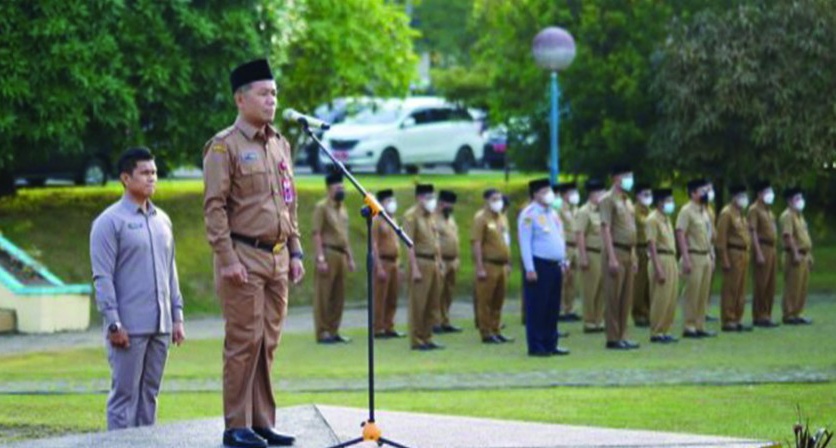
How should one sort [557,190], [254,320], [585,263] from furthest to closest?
[557,190] < [585,263] < [254,320]

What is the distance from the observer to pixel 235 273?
1159 centimetres

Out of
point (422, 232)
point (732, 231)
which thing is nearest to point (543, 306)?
point (422, 232)

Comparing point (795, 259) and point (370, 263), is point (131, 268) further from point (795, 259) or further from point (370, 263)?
point (795, 259)

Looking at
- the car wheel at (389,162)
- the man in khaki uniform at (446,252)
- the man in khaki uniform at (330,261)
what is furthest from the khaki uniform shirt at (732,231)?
the car wheel at (389,162)

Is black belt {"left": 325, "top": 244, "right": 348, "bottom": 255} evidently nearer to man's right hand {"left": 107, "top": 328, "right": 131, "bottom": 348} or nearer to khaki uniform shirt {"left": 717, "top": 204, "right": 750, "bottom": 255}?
khaki uniform shirt {"left": 717, "top": 204, "right": 750, "bottom": 255}

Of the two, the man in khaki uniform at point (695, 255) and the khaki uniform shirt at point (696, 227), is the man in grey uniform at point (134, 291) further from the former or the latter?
the khaki uniform shirt at point (696, 227)

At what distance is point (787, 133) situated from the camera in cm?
3278

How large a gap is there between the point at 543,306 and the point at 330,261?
14.2ft

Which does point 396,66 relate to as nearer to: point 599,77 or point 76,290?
point 599,77

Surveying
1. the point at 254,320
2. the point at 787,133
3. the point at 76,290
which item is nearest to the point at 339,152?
the point at 787,133

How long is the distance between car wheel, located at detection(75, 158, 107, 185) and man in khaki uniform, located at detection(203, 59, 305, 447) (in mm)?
30071

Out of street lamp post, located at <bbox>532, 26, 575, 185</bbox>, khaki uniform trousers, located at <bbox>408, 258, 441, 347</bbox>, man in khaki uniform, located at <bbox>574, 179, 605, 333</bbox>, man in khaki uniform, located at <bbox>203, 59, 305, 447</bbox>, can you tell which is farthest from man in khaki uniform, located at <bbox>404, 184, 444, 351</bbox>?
man in khaki uniform, located at <bbox>203, 59, 305, 447</bbox>

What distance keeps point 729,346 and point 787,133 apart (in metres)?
9.19

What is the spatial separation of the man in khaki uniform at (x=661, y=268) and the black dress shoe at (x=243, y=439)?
13908 mm
